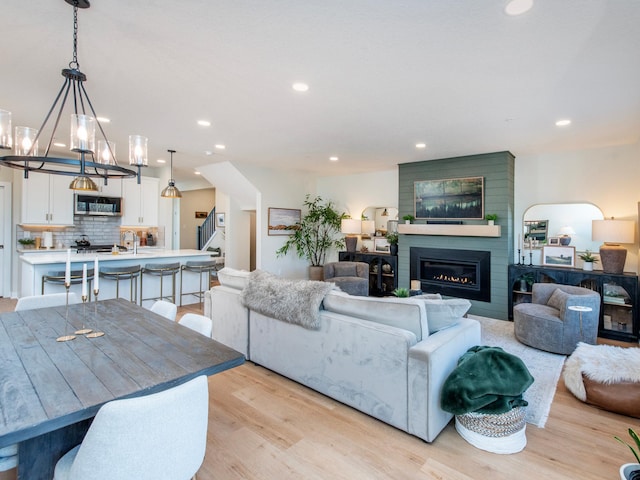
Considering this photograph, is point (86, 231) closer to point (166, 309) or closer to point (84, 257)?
point (84, 257)

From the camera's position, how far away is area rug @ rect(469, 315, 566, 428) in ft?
8.77

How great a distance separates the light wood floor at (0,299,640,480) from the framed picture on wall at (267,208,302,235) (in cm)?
476

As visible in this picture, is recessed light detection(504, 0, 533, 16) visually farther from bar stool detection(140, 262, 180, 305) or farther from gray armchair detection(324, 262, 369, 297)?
bar stool detection(140, 262, 180, 305)

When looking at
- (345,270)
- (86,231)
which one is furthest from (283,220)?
(86,231)

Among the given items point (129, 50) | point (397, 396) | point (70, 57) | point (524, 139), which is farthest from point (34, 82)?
point (524, 139)

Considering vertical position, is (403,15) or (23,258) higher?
(403,15)

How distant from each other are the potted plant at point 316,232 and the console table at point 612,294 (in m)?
4.12

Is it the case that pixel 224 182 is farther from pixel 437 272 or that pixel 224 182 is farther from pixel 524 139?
pixel 524 139

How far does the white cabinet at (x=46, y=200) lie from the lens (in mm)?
5898

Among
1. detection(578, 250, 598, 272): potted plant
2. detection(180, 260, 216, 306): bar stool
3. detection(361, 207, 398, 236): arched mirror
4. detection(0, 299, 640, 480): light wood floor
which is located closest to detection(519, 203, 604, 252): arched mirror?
detection(578, 250, 598, 272): potted plant

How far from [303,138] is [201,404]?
398cm

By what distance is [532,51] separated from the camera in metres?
2.31

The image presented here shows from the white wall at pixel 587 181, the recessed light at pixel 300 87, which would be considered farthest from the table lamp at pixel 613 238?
the recessed light at pixel 300 87

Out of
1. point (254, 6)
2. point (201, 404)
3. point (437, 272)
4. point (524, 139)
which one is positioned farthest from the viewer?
point (437, 272)
